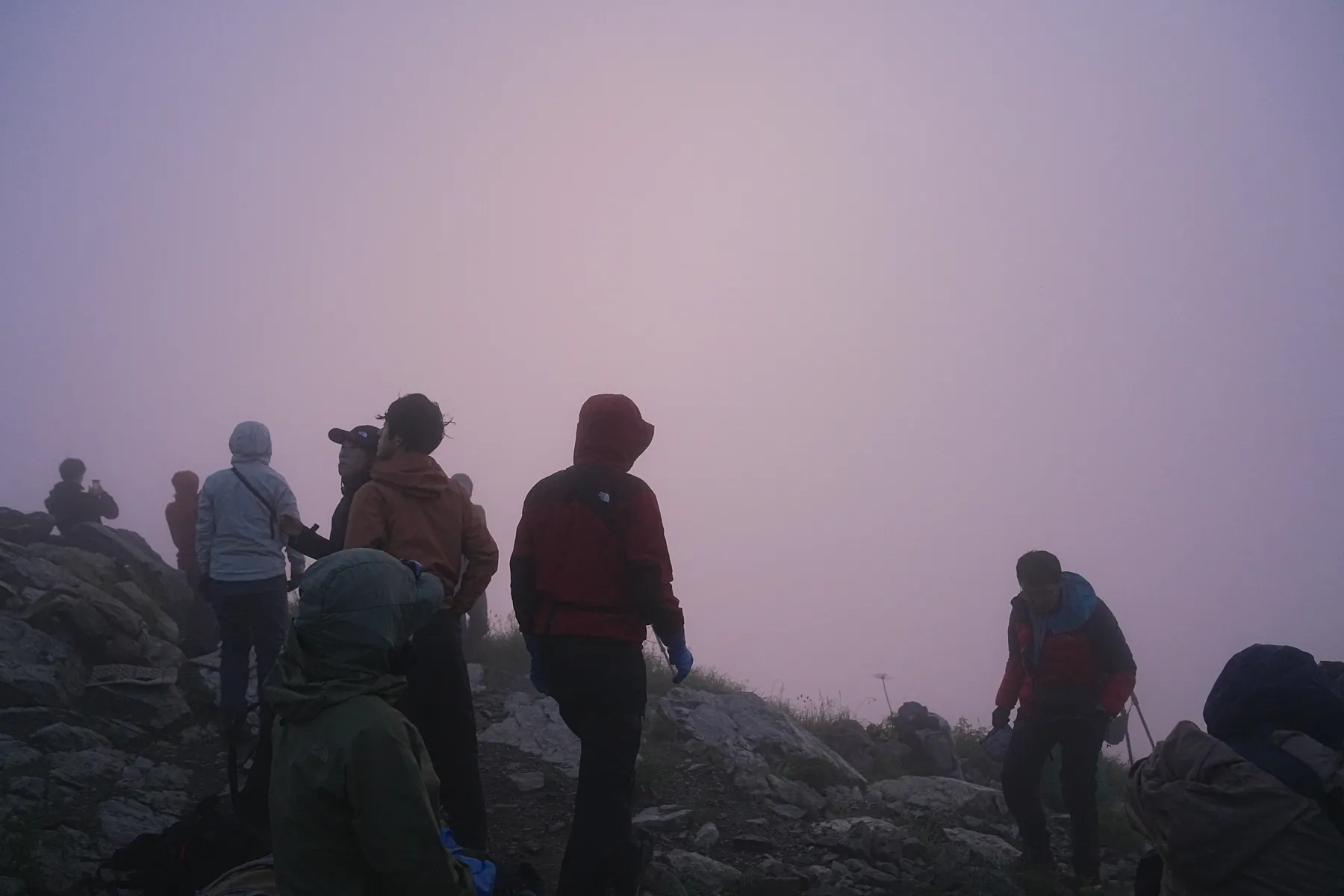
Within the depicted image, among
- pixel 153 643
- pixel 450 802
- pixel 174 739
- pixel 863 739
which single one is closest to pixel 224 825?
pixel 450 802

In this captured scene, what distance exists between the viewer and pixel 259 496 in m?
6.79

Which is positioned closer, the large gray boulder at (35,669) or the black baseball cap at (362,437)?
the black baseball cap at (362,437)

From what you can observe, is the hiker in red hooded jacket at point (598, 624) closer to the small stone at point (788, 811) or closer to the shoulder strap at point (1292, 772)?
the shoulder strap at point (1292, 772)

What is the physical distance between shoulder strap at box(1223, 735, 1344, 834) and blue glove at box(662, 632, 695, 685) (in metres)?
2.08

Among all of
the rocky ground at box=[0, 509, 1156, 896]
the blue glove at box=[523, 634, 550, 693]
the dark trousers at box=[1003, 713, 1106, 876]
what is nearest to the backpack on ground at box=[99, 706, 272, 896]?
the rocky ground at box=[0, 509, 1156, 896]

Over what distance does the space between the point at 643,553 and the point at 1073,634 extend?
11.8 feet

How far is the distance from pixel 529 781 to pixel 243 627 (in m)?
2.39

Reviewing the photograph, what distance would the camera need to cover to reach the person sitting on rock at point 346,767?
2.52m

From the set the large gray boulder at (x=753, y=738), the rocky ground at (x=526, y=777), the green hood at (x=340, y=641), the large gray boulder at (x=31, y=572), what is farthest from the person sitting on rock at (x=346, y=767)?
the large gray boulder at (x=31, y=572)

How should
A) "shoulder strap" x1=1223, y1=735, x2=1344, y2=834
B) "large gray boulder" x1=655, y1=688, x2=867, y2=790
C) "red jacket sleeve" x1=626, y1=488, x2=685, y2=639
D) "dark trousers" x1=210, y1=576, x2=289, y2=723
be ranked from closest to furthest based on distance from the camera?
"shoulder strap" x1=1223, y1=735, x2=1344, y2=834 → "red jacket sleeve" x1=626, y1=488, x2=685, y2=639 → "dark trousers" x1=210, y1=576, x2=289, y2=723 → "large gray boulder" x1=655, y1=688, x2=867, y2=790

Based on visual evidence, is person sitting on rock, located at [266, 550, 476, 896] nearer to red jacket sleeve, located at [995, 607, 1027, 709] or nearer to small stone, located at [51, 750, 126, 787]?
small stone, located at [51, 750, 126, 787]

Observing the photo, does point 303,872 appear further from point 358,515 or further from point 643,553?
point 358,515

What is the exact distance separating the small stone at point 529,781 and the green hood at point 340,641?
4.24m

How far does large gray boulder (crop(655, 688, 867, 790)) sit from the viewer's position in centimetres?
765
